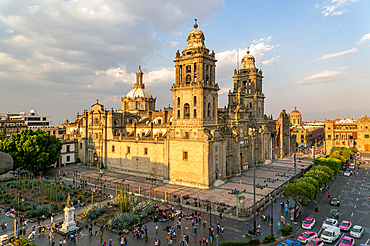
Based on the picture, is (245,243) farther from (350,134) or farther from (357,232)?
(350,134)

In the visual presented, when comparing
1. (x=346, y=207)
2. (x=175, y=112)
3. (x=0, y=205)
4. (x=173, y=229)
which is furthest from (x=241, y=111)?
(x=0, y=205)

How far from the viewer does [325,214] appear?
3381 cm

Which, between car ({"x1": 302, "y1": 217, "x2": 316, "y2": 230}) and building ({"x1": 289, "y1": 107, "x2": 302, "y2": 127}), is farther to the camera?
building ({"x1": 289, "y1": 107, "x2": 302, "y2": 127})

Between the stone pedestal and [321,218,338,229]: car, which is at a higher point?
the stone pedestal

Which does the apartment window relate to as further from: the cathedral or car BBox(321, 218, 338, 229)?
car BBox(321, 218, 338, 229)

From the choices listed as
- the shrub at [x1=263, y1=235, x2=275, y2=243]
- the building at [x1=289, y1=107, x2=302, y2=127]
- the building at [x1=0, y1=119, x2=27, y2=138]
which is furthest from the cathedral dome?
the building at [x1=289, y1=107, x2=302, y2=127]

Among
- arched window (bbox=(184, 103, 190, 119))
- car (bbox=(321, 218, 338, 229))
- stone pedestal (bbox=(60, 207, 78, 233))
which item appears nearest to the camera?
stone pedestal (bbox=(60, 207, 78, 233))

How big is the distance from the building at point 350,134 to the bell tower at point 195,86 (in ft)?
253

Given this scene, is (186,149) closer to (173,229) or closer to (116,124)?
(173,229)

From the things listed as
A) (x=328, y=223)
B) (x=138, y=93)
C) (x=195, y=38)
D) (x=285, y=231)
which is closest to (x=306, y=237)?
(x=285, y=231)

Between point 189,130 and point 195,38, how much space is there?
18.7 meters

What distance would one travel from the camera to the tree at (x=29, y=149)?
48531mm

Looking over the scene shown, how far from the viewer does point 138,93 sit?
77312mm

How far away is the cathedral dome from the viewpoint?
47.5 metres
